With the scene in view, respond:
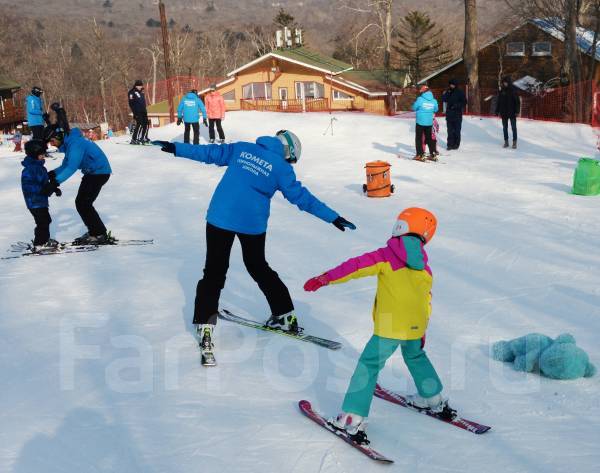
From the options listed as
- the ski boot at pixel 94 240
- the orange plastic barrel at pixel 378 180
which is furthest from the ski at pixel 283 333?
the orange plastic barrel at pixel 378 180

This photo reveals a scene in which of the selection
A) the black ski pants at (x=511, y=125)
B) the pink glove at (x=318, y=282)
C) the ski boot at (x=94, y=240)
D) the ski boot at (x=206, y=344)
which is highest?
the black ski pants at (x=511, y=125)

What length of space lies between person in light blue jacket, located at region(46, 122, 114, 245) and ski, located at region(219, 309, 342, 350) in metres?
3.11

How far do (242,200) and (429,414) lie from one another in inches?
72.7

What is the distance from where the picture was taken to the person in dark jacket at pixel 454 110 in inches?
579

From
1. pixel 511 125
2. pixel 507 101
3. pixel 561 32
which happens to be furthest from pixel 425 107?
pixel 561 32

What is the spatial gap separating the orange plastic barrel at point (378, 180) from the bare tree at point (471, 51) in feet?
41.9

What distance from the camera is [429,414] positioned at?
381cm

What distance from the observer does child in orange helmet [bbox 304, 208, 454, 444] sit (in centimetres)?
335

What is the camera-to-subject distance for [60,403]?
3.95 meters

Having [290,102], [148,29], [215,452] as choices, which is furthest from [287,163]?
[148,29]

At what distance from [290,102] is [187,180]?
26.7 m

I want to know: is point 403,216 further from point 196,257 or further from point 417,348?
point 196,257

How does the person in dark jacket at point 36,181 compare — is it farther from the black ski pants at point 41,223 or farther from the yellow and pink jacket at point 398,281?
the yellow and pink jacket at point 398,281

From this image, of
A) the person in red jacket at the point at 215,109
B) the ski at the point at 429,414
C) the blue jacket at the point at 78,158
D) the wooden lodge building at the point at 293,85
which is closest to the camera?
the ski at the point at 429,414
